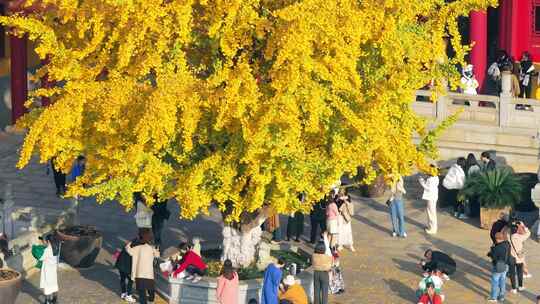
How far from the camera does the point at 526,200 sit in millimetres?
36875

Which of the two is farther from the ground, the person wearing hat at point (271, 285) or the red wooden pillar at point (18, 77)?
the red wooden pillar at point (18, 77)

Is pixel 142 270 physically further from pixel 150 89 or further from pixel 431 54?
pixel 431 54

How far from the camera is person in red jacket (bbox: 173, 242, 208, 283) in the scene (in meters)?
30.0

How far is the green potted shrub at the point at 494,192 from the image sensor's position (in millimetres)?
35938

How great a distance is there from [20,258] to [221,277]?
5141mm

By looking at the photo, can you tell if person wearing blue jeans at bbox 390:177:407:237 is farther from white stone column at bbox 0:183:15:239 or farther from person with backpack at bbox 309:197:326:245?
white stone column at bbox 0:183:15:239

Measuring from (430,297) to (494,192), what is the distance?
766 centimetres

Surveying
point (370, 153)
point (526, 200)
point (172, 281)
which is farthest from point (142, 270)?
point (526, 200)

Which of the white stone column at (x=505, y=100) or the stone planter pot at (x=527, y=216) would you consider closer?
the stone planter pot at (x=527, y=216)

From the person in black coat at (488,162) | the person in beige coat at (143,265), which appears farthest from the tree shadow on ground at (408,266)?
the person in beige coat at (143,265)

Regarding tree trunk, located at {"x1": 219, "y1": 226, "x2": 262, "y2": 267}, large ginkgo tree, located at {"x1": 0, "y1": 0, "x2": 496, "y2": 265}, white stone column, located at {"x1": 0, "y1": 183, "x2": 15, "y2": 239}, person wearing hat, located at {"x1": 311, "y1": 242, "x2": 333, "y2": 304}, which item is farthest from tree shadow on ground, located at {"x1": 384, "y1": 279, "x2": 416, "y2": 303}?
white stone column, located at {"x1": 0, "y1": 183, "x2": 15, "y2": 239}

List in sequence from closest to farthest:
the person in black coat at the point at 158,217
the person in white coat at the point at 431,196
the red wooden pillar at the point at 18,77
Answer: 1. the person in black coat at the point at 158,217
2. the person in white coat at the point at 431,196
3. the red wooden pillar at the point at 18,77

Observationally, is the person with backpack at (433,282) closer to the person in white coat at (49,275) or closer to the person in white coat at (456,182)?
the person in white coat at (49,275)

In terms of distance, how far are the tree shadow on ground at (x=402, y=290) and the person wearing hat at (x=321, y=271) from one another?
197 cm
